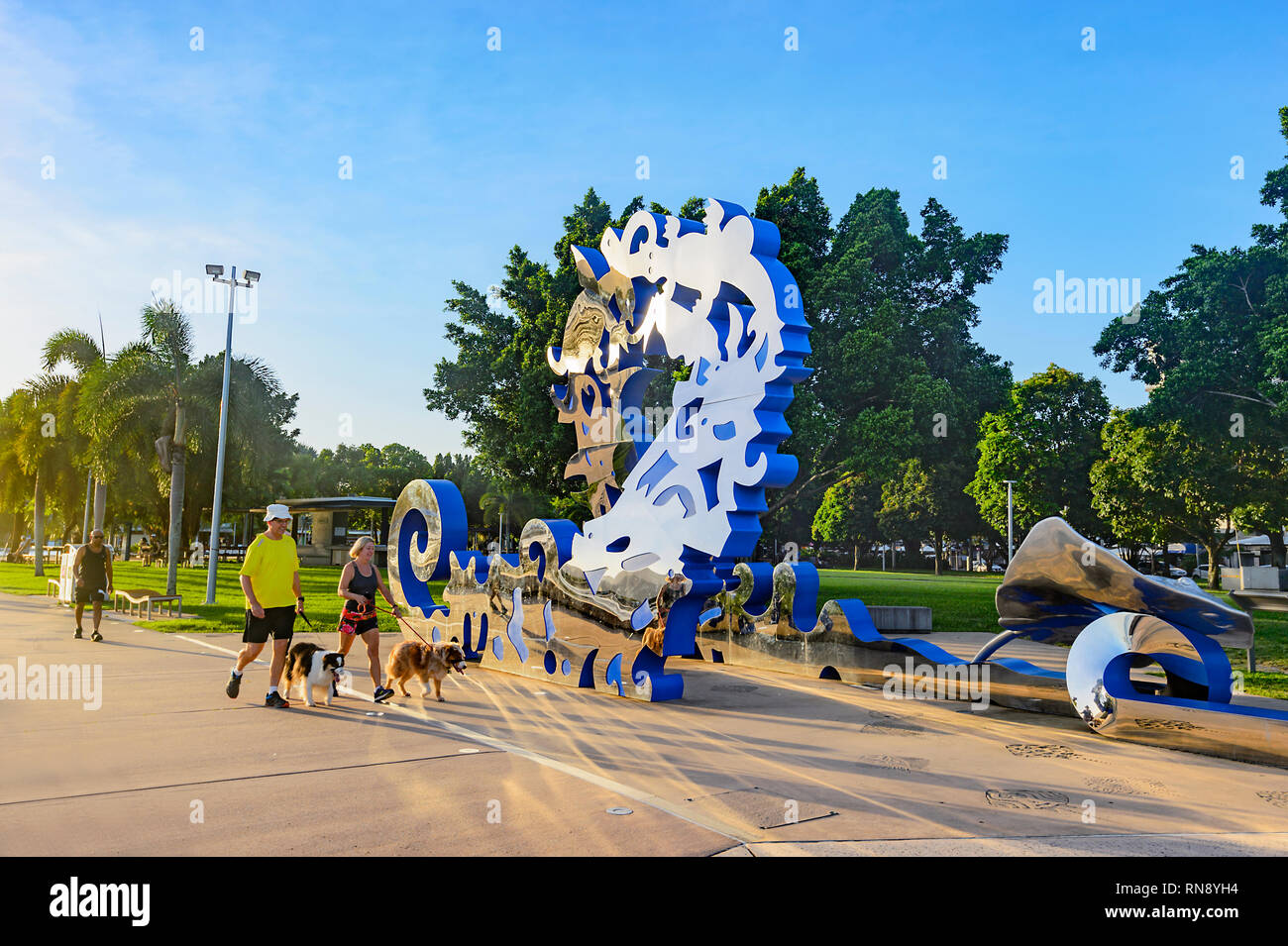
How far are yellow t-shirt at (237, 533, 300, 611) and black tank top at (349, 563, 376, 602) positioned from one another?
68 cm

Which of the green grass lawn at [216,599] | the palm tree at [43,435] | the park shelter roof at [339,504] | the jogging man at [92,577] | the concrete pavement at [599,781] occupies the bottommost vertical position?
the green grass lawn at [216,599]

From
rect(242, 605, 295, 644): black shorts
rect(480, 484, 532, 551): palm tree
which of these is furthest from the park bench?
rect(480, 484, 532, 551): palm tree

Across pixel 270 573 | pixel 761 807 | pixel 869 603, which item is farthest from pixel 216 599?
pixel 761 807

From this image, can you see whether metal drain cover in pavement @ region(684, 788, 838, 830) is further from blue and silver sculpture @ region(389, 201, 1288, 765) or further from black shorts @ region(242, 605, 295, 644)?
black shorts @ region(242, 605, 295, 644)

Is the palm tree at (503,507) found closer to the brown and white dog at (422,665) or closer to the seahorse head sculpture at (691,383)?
the seahorse head sculpture at (691,383)

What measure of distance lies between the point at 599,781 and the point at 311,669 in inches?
157

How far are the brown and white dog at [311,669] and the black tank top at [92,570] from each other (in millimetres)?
7200

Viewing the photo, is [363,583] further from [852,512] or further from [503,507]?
[852,512]

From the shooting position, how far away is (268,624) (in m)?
8.17

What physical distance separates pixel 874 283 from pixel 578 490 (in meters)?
9.82

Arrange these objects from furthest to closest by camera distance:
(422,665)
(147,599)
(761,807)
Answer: (147,599) < (422,665) < (761,807)

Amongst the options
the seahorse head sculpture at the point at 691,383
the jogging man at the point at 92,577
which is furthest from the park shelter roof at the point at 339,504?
the seahorse head sculpture at the point at 691,383

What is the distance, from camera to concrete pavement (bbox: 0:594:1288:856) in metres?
4.45

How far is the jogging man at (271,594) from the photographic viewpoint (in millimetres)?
8062
